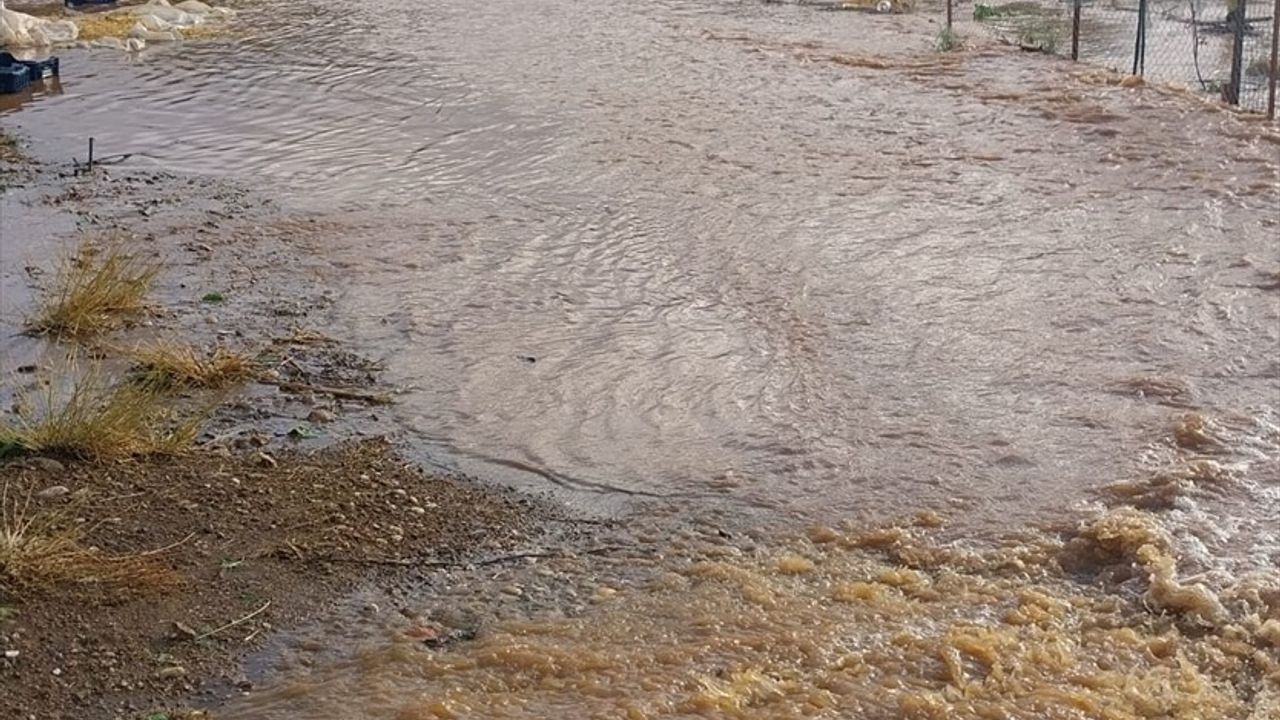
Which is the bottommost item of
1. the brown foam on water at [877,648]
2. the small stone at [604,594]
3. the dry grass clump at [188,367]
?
the brown foam on water at [877,648]

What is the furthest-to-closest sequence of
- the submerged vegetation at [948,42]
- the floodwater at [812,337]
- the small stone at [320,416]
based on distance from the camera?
the submerged vegetation at [948,42] < the small stone at [320,416] < the floodwater at [812,337]

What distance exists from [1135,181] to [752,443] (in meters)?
5.66

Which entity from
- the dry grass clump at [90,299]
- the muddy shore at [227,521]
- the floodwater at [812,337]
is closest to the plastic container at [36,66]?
the floodwater at [812,337]

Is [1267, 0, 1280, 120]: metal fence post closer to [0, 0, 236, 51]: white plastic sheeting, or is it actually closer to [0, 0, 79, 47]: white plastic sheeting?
[0, 0, 236, 51]: white plastic sheeting

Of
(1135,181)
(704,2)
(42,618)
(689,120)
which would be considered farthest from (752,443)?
(704,2)

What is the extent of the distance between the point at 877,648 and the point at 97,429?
3400mm

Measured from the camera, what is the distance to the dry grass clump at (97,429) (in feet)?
20.0

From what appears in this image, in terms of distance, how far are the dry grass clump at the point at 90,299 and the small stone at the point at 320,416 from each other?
1.76 m

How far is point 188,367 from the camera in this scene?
23.3 feet

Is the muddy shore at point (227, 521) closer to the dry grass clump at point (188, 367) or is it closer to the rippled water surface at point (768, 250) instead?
the dry grass clump at point (188, 367)

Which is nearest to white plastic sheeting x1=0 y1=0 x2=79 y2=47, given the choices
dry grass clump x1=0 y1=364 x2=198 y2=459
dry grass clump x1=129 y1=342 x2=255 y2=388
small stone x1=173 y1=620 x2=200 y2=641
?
dry grass clump x1=129 y1=342 x2=255 y2=388

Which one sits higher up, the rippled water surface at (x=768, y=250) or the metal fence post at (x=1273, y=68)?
the metal fence post at (x=1273, y=68)

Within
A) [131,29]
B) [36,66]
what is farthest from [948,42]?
[131,29]

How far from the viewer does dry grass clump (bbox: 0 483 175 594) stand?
16.7 feet
